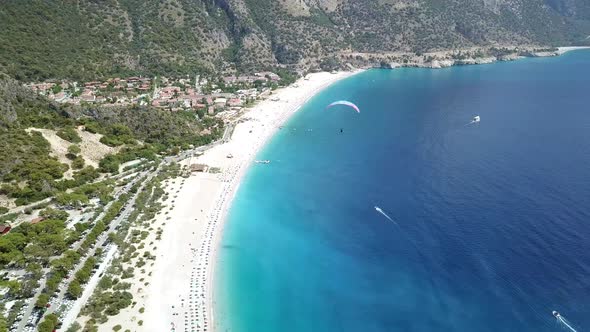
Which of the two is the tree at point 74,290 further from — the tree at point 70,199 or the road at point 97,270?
the tree at point 70,199

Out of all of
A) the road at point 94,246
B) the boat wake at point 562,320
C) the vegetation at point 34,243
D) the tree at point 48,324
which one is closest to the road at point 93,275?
the road at point 94,246

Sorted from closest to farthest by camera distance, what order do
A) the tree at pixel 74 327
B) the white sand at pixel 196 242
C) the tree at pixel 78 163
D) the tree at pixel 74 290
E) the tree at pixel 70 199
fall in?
the tree at pixel 74 327, the tree at pixel 74 290, the white sand at pixel 196 242, the tree at pixel 70 199, the tree at pixel 78 163

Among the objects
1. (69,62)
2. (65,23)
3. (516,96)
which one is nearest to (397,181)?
(516,96)

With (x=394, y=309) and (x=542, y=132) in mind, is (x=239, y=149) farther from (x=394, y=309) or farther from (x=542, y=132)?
(x=542, y=132)

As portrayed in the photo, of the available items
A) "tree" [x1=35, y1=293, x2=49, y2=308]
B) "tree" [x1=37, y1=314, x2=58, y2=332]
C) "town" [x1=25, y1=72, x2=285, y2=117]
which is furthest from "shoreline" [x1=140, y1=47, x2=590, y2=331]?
"town" [x1=25, y1=72, x2=285, y2=117]

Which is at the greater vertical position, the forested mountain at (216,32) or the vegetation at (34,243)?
the forested mountain at (216,32)

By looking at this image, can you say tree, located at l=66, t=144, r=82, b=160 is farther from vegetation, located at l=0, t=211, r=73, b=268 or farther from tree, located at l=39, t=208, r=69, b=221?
vegetation, located at l=0, t=211, r=73, b=268

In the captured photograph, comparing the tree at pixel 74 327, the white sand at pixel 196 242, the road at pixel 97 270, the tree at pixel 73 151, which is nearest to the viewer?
the tree at pixel 74 327
